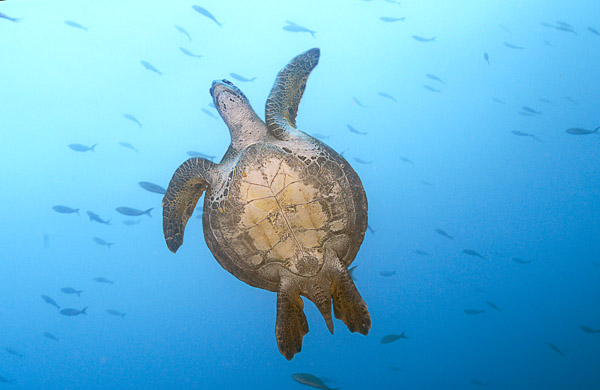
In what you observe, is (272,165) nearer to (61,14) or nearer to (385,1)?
(385,1)

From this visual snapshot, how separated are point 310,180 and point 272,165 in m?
0.31

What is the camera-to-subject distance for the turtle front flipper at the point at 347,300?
8.31ft

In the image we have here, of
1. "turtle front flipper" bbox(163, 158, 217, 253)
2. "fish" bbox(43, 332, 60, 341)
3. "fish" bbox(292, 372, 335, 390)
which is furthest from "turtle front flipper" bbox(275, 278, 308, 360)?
"fish" bbox(43, 332, 60, 341)

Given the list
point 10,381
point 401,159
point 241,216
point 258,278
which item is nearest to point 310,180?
point 241,216

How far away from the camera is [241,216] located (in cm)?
248

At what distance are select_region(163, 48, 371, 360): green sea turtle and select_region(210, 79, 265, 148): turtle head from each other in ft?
0.66

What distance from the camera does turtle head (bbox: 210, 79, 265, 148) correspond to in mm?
3014

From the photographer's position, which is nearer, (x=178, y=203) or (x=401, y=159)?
(x=178, y=203)

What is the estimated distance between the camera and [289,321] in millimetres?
2590

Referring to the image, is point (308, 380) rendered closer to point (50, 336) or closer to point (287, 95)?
point (287, 95)

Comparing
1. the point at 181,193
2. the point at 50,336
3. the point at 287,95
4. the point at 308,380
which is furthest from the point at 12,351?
the point at 287,95

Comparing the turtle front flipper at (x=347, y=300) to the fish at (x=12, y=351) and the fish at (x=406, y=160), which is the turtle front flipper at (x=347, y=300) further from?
the fish at (x=12, y=351)

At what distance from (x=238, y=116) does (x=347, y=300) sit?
190cm

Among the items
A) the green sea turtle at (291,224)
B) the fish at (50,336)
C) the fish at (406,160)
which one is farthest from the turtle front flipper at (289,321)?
the fish at (50,336)
